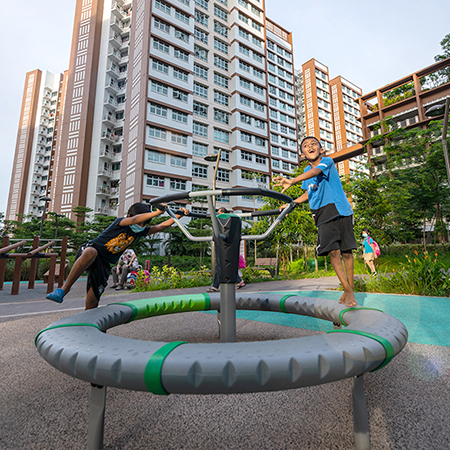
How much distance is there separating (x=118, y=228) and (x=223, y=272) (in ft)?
4.83

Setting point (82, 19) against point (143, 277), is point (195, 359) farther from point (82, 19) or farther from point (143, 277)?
point (82, 19)

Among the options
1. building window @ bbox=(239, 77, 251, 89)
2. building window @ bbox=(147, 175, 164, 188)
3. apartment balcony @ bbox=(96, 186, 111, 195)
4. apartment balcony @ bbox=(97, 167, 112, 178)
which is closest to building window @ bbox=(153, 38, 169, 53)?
building window @ bbox=(239, 77, 251, 89)

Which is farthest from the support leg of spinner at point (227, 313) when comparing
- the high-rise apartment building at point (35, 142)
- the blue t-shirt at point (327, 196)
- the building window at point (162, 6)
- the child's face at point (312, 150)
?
the high-rise apartment building at point (35, 142)

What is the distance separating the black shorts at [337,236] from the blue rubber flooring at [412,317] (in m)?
1.02

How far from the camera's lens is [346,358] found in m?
0.93

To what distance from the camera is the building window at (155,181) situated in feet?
77.4

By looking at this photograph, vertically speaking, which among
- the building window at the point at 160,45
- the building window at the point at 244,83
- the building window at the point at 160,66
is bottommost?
the building window at the point at 160,66

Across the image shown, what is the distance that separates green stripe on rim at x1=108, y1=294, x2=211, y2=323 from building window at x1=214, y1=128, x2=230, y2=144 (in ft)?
96.1

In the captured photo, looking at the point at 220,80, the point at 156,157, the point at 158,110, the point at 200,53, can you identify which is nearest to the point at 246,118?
the point at 220,80

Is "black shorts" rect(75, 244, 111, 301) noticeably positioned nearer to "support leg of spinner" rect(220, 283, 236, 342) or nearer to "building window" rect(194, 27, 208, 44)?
"support leg of spinner" rect(220, 283, 236, 342)

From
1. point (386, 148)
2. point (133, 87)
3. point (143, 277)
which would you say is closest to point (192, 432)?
point (143, 277)

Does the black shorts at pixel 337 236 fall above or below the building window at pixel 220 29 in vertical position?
below

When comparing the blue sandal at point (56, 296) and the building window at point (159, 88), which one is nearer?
the blue sandal at point (56, 296)

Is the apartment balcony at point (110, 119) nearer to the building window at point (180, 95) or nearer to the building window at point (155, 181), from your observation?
the building window at point (180, 95)
